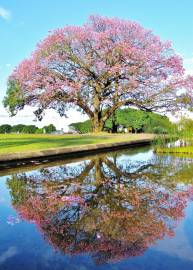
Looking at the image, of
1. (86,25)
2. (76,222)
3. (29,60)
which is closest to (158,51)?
(86,25)

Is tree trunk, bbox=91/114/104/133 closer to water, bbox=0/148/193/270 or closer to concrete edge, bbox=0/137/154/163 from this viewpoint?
concrete edge, bbox=0/137/154/163

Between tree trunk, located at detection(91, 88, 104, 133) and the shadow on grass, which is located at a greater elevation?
tree trunk, located at detection(91, 88, 104, 133)

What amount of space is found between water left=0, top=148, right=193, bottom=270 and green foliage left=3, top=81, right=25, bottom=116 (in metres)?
22.5

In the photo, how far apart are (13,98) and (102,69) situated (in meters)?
7.45

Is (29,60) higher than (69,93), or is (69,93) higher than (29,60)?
(29,60)

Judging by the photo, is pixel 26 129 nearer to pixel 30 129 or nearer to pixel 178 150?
pixel 30 129

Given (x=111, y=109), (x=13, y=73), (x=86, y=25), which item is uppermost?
(x=86, y=25)

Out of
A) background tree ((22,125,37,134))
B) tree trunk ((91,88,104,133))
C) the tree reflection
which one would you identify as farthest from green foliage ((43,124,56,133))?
the tree reflection

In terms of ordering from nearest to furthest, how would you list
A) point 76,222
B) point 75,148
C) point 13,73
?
1. point 76,222
2. point 75,148
3. point 13,73

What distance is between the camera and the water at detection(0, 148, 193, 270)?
332 cm

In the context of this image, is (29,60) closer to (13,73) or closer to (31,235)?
(13,73)

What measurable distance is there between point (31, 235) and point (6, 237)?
0.26 meters

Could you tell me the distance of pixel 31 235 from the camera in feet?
13.3

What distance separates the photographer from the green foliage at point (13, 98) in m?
29.9
